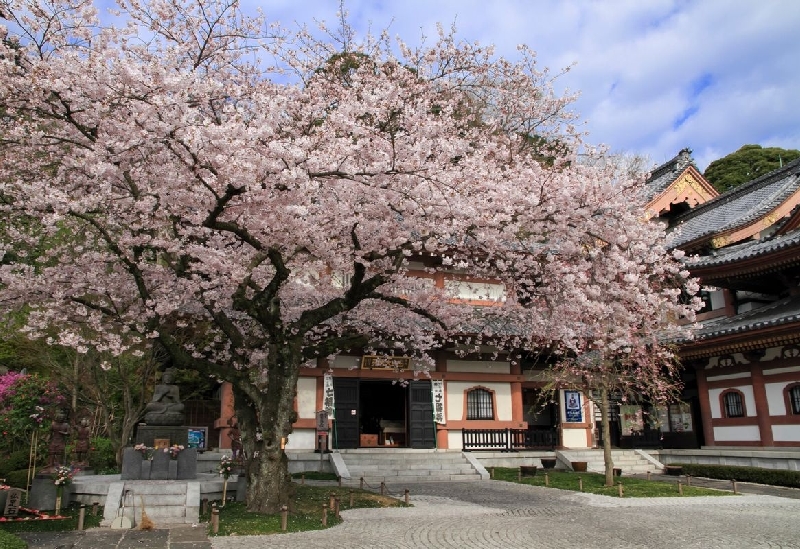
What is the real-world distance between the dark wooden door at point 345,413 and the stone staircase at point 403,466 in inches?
26.8

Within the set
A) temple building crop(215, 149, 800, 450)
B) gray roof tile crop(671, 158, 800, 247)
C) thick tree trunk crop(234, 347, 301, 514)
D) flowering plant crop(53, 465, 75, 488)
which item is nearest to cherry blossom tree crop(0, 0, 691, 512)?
thick tree trunk crop(234, 347, 301, 514)

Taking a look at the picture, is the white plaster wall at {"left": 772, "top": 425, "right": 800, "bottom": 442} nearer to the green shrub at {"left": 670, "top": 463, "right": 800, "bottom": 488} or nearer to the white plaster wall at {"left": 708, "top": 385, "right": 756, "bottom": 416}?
the white plaster wall at {"left": 708, "top": 385, "right": 756, "bottom": 416}

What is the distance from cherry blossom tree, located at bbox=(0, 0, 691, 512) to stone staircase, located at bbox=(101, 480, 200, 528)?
4.29 feet

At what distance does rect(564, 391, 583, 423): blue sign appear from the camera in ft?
82.1

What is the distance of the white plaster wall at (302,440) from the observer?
21.4 m

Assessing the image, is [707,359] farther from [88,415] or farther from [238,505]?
[88,415]

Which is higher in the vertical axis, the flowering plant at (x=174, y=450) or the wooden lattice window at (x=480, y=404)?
the wooden lattice window at (x=480, y=404)

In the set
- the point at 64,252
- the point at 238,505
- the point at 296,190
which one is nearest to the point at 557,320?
the point at 296,190

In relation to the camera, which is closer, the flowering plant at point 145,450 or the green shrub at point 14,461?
the flowering plant at point 145,450

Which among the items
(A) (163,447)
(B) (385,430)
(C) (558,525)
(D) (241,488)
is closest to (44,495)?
(A) (163,447)

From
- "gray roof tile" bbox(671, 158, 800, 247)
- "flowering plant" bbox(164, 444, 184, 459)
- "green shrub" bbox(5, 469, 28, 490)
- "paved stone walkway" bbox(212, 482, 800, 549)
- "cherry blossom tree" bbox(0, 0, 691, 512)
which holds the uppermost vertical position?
"gray roof tile" bbox(671, 158, 800, 247)

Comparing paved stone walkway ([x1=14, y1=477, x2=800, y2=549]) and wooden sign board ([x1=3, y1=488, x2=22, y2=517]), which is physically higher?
wooden sign board ([x1=3, y1=488, x2=22, y2=517])

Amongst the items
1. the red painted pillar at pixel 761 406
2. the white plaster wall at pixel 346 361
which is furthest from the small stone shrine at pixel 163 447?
the red painted pillar at pixel 761 406

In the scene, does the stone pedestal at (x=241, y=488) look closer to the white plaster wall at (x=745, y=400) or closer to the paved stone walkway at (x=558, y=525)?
the paved stone walkway at (x=558, y=525)
